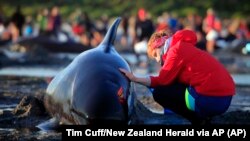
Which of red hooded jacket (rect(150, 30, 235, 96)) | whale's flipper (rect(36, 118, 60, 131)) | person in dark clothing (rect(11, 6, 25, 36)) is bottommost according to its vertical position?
whale's flipper (rect(36, 118, 60, 131))

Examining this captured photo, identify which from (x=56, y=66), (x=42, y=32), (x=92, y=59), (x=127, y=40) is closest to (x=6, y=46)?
(x=42, y=32)

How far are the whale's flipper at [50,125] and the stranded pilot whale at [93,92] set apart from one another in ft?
0.10

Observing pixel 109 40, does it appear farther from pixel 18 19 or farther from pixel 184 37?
pixel 18 19

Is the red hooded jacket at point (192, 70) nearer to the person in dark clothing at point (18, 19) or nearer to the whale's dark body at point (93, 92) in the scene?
the whale's dark body at point (93, 92)

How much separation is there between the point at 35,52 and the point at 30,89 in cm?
1369

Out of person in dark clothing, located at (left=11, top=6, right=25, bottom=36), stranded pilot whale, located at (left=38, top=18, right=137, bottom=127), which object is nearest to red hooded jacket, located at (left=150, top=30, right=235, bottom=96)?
stranded pilot whale, located at (left=38, top=18, right=137, bottom=127)

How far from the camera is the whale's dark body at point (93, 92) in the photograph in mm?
9426

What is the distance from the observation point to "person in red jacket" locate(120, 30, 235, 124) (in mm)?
9938

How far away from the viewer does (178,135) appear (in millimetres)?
8742

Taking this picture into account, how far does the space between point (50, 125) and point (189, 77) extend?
1.93 metres

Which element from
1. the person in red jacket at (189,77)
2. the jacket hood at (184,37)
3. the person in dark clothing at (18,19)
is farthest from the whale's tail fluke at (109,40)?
the person in dark clothing at (18,19)

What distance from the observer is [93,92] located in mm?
9602

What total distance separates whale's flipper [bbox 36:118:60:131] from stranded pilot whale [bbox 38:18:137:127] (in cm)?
3

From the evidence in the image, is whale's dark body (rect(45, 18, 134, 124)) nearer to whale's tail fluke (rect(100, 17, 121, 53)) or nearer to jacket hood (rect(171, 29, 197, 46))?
whale's tail fluke (rect(100, 17, 121, 53))
